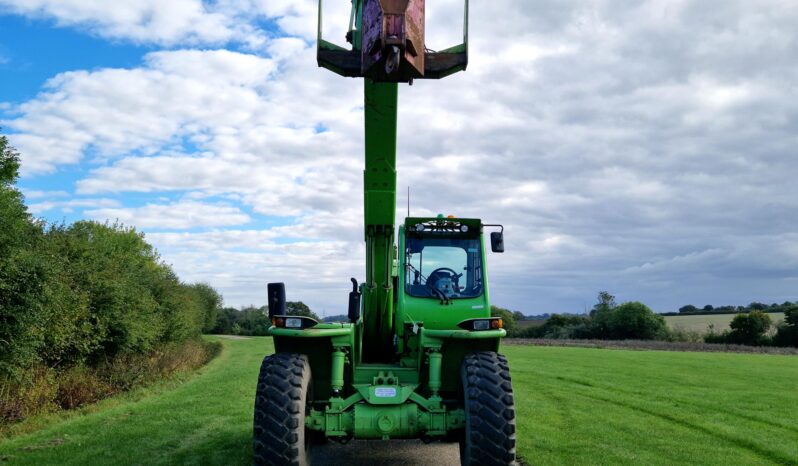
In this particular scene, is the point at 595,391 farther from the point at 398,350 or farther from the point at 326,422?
the point at 326,422

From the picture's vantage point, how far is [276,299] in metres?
8.76

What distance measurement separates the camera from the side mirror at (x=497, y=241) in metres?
9.65

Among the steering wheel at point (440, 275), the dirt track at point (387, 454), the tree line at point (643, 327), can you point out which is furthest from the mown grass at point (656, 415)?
the tree line at point (643, 327)

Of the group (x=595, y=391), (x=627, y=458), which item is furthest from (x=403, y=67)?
(x=595, y=391)

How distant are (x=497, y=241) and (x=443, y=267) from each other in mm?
878

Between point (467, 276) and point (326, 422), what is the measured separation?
10.0ft

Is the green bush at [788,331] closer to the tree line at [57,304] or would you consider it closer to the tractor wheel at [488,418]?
the tree line at [57,304]

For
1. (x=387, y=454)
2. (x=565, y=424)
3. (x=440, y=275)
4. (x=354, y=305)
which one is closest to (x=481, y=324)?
(x=440, y=275)

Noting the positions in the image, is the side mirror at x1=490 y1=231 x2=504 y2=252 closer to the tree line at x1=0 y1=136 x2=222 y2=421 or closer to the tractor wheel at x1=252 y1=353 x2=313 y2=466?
the tractor wheel at x1=252 y1=353 x2=313 y2=466

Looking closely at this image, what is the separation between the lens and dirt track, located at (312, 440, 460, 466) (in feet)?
34.1

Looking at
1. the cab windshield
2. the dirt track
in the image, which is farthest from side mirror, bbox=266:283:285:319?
the dirt track

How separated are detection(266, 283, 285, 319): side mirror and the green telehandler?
16mm

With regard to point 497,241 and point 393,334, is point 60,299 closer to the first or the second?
point 393,334

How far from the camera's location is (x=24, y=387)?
1536 centimetres
